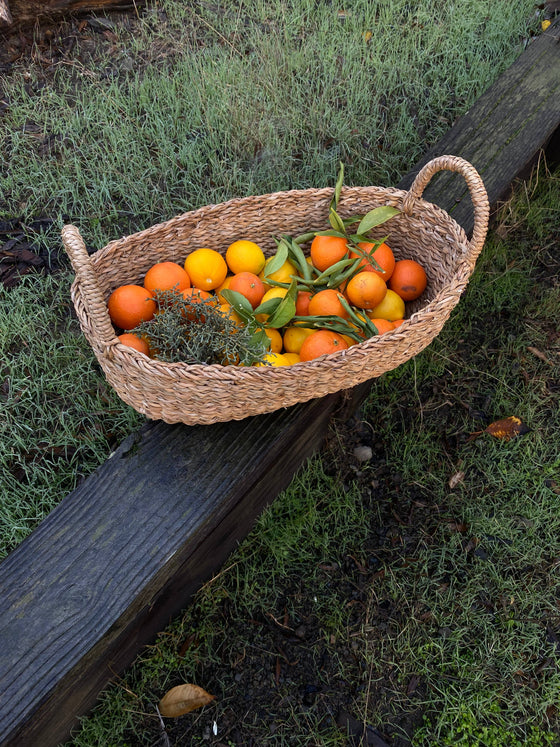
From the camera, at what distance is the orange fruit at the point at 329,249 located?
205 centimetres

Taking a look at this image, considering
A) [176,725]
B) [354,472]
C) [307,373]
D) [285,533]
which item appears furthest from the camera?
[354,472]

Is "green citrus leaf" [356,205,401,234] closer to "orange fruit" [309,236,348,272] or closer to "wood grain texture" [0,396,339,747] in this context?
"orange fruit" [309,236,348,272]

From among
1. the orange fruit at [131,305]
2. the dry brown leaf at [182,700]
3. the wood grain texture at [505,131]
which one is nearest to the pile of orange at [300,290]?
the orange fruit at [131,305]

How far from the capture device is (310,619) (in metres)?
2.03

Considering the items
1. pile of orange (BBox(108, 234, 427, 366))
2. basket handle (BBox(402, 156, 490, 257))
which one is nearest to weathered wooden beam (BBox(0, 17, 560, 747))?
pile of orange (BBox(108, 234, 427, 366))

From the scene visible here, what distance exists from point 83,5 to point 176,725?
3.74 meters

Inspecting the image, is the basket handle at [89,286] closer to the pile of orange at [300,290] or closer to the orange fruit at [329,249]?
the pile of orange at [300,290]

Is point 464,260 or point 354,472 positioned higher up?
point 464,260

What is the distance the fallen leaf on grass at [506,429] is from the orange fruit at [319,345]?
0.98 meters

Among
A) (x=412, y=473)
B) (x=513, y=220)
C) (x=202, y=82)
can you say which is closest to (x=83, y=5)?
(x=202, y=82)

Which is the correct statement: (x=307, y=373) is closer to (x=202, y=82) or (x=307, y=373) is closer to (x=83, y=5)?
(x=202, y=82)

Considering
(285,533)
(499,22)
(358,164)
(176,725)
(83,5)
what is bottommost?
(176,725)

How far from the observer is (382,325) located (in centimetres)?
190

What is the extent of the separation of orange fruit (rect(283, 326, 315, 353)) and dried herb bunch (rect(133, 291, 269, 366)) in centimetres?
18
